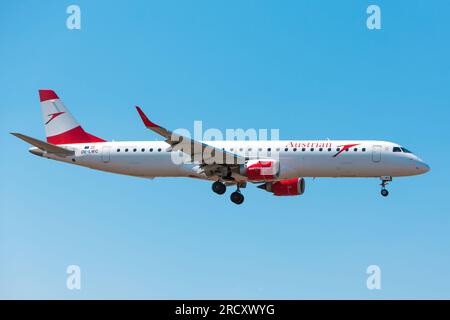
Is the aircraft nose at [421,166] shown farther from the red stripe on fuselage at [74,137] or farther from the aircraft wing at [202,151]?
the red stripe on fuselage at [74,137]

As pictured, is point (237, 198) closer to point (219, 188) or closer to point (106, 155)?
point (219, 188)

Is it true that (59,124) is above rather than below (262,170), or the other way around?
above

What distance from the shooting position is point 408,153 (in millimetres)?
55125

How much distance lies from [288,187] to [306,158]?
5.30 metres

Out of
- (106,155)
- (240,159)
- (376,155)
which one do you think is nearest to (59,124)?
(106,155)

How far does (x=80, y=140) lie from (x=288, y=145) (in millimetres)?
17502

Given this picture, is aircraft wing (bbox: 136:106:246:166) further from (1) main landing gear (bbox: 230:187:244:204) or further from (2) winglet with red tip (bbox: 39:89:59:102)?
(2) winglet with red tip (bbox: 39:89:59:102)

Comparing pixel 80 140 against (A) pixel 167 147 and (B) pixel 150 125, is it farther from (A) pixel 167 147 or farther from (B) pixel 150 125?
(B) pixel 150 125

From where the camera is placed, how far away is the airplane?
179 ft

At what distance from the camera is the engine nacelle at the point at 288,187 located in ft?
196

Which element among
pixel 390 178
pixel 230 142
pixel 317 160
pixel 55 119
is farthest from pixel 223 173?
pixel 55 119

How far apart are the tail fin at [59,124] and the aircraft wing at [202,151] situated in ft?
34.0

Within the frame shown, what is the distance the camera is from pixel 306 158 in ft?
181

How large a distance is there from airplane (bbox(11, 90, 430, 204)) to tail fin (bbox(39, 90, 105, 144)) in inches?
7.2
